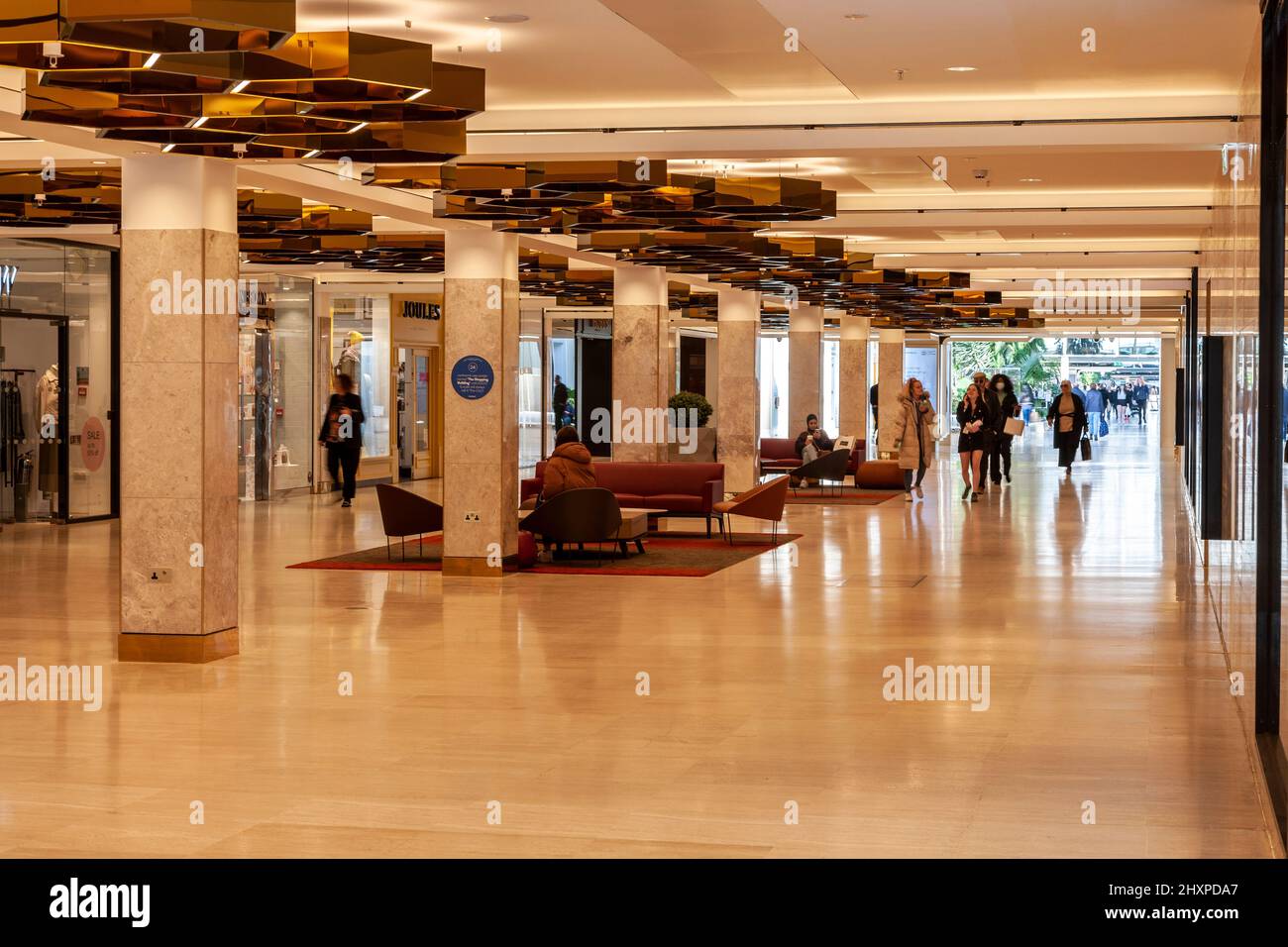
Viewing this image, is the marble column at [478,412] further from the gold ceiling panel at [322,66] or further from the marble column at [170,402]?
the gold ceiling panel at [322,66]

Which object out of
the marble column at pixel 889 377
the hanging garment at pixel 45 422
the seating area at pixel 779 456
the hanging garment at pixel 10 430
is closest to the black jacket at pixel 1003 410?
the seating area at pixel 779 456

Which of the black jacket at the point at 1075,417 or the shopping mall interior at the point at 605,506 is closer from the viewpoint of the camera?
the shopping mall interior at the point at 605,506

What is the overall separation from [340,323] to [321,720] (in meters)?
21.8

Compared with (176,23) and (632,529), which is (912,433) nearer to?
(632,529)

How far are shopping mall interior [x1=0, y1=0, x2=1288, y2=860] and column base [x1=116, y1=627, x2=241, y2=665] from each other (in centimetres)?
3

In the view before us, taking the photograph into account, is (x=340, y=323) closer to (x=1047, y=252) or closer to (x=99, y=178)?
(x=1047, y=252)

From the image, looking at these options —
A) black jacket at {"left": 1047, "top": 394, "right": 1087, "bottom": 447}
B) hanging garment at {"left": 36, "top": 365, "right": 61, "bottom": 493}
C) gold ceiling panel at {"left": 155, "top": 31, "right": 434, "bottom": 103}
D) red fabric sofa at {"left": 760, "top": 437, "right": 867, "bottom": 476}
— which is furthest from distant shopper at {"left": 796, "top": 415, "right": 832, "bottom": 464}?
gold ceiling panel at {"left": 155, "top": 31, "right": 434, "bottom": 103}

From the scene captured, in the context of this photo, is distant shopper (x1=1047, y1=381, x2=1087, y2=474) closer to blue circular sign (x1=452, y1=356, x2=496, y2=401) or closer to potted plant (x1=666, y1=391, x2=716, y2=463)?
potted plant (x1=666, y1=391, x2=716, y2=463)

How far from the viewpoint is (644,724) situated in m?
8.25

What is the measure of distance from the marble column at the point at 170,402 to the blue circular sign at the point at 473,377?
4.86m

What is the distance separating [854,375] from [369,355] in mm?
11849

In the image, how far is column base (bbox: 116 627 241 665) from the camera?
1035 centimetres

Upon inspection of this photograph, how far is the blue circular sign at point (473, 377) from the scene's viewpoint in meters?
15.2
